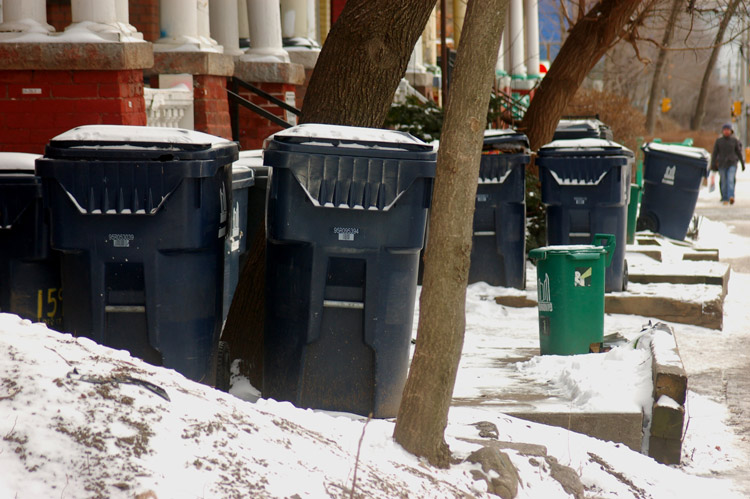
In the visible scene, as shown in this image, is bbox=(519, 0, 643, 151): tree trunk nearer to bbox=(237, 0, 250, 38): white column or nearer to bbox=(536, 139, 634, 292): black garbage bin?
bbox=(536, 139, 634, 292): black garbage bin

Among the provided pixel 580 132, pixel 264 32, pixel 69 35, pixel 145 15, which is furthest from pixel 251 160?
pixel 580 132

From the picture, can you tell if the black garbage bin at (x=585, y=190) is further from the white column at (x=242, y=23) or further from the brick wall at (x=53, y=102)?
the white column at (x=242, y=23)

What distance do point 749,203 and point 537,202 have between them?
13028 mm

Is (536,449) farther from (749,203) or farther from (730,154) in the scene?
(749,203)

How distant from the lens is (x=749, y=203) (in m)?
22.3

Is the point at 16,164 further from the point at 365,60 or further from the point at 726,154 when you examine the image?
the point at 726,154

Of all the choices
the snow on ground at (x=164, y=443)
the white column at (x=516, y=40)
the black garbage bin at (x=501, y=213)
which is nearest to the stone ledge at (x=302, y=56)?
the black garbage bin at (x=501, y=213)

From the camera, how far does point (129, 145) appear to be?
461cm

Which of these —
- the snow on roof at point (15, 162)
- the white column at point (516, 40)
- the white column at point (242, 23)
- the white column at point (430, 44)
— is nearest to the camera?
the snow on roof at point (15, 162)

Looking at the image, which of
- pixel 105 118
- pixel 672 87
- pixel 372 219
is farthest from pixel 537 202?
pixel 672 87

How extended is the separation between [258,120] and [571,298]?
6419 millimetres

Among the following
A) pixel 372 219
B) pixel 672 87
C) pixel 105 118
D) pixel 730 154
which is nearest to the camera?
pixel 372 219

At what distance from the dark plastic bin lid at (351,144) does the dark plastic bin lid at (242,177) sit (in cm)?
81

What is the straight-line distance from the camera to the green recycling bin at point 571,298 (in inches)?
260
